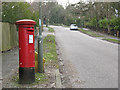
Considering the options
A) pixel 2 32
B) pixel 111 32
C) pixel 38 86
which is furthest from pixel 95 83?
pixel 111 32

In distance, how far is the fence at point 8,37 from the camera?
11183 millimetres

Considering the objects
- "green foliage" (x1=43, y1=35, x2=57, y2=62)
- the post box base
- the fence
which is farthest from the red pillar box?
the fence

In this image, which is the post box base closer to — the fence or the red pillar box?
the red pillar box

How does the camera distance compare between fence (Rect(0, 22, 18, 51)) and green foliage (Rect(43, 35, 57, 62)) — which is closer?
green foliage (Rect(43, 35, 57, 62))

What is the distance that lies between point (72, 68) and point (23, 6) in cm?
692

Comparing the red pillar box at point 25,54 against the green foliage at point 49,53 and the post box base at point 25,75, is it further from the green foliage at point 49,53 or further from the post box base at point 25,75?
the green foliage at point 49,53

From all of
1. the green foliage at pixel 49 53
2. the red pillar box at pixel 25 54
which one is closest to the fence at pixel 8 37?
the green foliage at pixel 49 53

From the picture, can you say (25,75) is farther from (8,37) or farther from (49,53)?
(8,37)

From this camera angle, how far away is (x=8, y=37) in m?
12.2

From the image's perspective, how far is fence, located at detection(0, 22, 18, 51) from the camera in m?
11.2

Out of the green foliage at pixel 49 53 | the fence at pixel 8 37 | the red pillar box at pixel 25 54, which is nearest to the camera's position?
the red pillar box at pixel 25 54

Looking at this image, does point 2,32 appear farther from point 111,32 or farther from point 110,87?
point 111,32

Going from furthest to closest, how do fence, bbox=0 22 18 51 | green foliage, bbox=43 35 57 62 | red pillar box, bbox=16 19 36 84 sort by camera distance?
fence, bbox=0 22 18 51 < green foliage, bbox=43 35 57 62 < red pillar box, bbox=16 19 36 84

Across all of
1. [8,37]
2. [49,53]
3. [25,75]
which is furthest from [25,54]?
[8,37]
